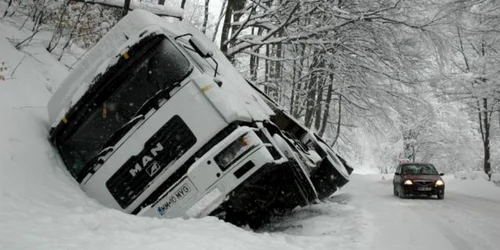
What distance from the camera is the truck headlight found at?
5.32 m

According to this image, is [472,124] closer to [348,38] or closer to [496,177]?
[496,177]

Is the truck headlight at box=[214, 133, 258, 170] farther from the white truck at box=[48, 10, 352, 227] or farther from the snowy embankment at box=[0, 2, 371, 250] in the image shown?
the snowy embankment at box=[0, 2, 371, 250]

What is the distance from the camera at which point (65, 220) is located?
17.0 ft

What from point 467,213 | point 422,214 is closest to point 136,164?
point 422,214

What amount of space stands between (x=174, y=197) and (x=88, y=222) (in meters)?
0.97

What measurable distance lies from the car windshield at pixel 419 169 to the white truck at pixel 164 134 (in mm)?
10937

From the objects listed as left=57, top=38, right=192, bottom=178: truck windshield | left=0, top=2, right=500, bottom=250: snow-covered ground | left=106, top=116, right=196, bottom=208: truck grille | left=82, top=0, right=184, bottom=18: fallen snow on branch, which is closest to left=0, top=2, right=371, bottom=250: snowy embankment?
left=0, top=2, right=500, bottom=250: snow-covered ground

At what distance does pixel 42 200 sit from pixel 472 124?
146ft

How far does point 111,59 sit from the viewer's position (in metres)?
5.96

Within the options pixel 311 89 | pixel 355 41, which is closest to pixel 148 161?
pixel 355 41

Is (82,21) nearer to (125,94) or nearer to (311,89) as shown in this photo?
(125,94)

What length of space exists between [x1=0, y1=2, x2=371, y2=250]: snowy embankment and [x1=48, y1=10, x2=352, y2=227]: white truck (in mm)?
270

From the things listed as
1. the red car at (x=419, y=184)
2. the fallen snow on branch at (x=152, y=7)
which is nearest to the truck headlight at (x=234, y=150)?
the fallen snow on branch at (x=152, y=7)

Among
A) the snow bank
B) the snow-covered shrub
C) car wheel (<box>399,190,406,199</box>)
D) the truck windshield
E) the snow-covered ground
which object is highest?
the snow-covered shrub
